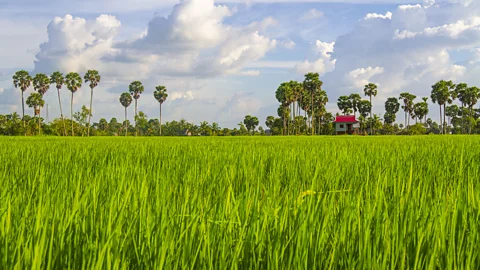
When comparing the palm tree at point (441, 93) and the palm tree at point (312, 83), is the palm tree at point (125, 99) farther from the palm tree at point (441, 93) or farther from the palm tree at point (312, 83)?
→ the palm tree at point (441, 93)

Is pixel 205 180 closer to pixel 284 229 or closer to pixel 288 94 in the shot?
pixel 284 229

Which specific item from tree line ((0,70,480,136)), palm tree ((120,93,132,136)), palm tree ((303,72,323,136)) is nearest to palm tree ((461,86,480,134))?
tree line ((0,70,480,136))

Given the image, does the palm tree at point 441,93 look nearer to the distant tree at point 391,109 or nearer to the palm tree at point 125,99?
the distant tree at point 391,109

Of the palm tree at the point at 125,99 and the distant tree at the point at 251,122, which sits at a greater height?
the palm tree at the point at 125,99

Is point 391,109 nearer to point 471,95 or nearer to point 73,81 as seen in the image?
point 471,95

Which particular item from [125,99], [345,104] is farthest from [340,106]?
[125,99]

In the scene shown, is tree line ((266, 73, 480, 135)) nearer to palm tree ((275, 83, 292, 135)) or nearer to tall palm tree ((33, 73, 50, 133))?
palm tree ((275, 83, 292, 135))

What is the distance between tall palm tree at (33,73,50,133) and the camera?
97.4m

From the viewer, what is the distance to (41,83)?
97500mm

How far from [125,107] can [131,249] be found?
141671 mm

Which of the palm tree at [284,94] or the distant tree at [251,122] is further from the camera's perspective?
the distant tree at [251,122]

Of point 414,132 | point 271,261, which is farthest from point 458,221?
point 414,132

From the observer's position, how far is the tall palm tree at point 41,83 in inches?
3834

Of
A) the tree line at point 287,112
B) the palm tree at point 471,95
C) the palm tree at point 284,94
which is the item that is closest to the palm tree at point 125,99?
the tree line at point 287,112
